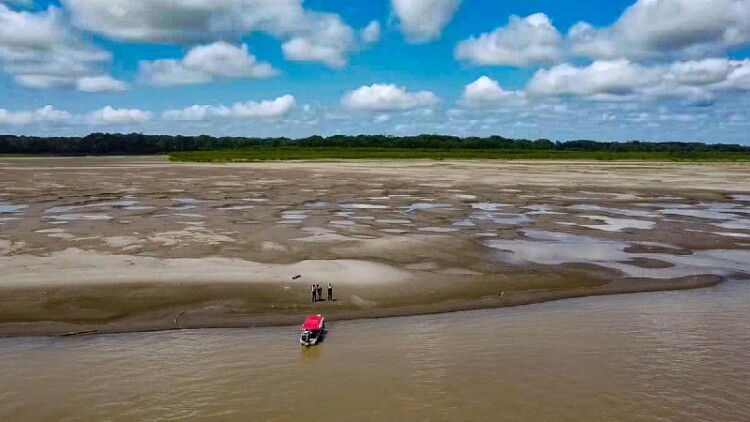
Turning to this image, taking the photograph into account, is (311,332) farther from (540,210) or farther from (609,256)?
(540,210)

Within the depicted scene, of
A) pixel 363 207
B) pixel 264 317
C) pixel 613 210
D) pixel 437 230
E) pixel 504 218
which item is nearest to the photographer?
pixel 264 317

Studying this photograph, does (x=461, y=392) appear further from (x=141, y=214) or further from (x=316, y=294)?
(x=141, y=214)

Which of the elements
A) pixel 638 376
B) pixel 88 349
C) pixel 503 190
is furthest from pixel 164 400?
pixel 503 190

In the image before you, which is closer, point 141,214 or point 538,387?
point 538,387

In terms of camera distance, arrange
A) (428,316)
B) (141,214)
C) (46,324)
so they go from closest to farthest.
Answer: (46,324) < (428,316) < (141,214)

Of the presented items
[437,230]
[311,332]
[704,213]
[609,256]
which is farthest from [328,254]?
[704,213]

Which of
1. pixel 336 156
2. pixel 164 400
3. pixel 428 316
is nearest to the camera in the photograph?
pixel 164 400

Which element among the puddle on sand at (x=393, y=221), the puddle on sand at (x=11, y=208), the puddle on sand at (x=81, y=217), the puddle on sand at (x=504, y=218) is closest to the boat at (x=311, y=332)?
the puddle on sand at (x=393, y=221)
